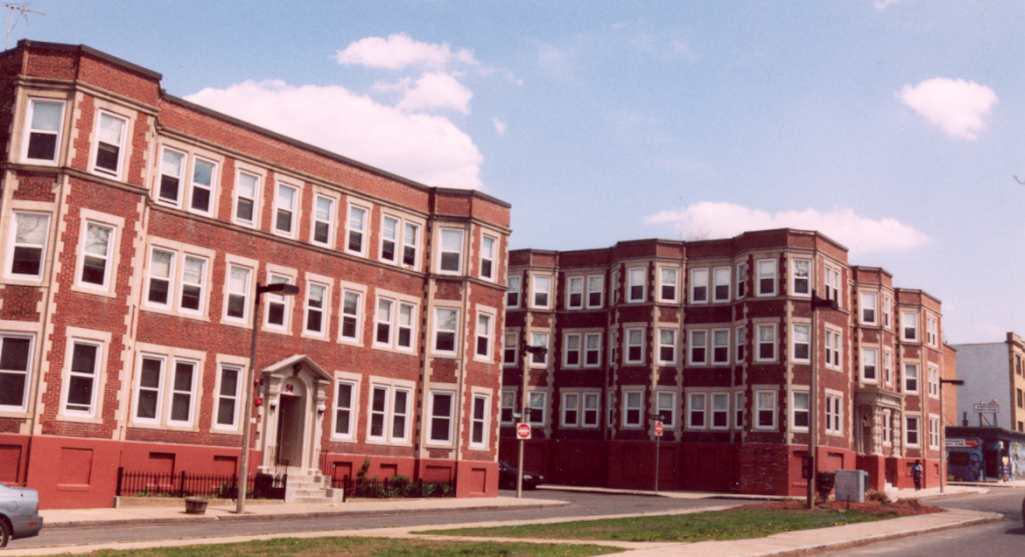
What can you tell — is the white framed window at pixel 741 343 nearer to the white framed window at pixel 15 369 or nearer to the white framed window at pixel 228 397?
the white framed window at pixel 228 397

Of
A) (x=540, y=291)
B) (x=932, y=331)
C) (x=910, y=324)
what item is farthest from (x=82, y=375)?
(x=932, y=331)

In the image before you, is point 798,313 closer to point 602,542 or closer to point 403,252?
point 403,252

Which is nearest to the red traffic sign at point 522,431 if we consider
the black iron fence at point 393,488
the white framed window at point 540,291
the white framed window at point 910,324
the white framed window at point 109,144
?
the black iron fence at point 393,488

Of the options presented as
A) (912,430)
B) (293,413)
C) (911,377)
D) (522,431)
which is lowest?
(522,431)

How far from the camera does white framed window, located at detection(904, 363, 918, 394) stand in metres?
70.3

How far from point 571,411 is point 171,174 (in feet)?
113

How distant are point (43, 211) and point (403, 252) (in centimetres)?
1593

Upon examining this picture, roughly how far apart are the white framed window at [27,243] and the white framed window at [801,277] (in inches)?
1503

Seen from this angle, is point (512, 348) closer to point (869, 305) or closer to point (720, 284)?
point (720, 284)

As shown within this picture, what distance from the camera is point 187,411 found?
3412 cm

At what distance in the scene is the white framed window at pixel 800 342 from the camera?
55000 mm

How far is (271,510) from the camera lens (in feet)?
101

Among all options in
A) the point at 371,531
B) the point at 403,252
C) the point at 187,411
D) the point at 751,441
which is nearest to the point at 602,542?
the point at 371,531

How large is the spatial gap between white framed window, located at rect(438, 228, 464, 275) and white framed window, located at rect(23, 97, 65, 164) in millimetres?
17317
